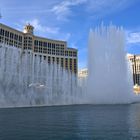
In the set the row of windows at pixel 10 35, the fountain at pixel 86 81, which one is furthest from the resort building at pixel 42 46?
the fountain at pixel 86 81

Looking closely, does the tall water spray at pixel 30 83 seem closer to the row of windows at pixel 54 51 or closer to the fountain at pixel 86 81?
the fountain at pixel 86 81

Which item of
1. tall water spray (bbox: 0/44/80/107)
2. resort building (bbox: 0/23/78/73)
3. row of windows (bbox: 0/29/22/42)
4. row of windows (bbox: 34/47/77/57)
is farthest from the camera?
row of windows (bbox: 34/47/77/57)

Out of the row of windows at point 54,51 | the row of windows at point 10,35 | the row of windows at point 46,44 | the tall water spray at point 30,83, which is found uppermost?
the row of windows at point 10,35

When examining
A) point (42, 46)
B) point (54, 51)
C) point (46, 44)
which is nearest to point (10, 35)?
point (42, 46)

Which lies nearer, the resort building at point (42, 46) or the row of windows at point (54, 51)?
the resort building at point (42, 46)

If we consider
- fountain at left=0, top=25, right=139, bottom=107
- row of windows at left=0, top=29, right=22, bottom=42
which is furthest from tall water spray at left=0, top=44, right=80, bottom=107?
row of windows at left=0, top=29, right=22, bottom=42

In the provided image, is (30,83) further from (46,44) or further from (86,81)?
(46,44)

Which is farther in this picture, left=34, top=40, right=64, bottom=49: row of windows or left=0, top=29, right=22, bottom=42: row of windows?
left=34, top=40, right=64, bottom=49: row of windows

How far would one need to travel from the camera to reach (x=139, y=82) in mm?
195375

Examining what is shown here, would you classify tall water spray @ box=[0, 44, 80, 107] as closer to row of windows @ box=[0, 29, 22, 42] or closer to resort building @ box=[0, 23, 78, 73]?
row of windows @ box=[0, 29, 22, 42]

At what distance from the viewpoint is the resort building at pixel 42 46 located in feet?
472

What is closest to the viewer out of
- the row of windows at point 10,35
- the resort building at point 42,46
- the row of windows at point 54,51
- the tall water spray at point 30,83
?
the tall water spray at point 30,83

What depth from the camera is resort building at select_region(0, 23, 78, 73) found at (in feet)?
472

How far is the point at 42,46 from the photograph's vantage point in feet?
525
